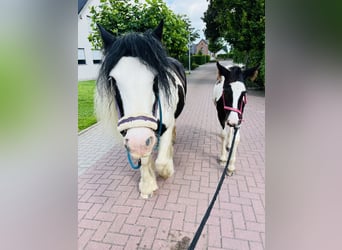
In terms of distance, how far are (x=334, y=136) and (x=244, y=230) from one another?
Result: 193 centimetres

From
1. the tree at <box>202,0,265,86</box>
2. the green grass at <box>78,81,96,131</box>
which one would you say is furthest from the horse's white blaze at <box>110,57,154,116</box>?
the tree at <box>202,0,265,86</box>

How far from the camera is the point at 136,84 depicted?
5.63ft

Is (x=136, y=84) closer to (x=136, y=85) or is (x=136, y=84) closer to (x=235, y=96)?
(x=136, y=85)

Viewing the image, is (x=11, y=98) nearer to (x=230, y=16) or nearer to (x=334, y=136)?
(x=334, y=136)

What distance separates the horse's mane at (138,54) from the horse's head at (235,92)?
1.16 meters

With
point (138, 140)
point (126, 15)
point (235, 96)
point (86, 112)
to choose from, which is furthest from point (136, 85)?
point (86, 112)

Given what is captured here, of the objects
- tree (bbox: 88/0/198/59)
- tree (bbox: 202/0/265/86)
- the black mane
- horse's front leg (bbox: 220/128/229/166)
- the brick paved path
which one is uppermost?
tree (bbox: 202/0/265/86)

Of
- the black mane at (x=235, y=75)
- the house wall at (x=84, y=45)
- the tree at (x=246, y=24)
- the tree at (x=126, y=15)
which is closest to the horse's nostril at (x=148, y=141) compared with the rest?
the house wall at (x=84, y=45)

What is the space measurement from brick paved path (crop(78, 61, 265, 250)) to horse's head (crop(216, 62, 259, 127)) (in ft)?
3.34

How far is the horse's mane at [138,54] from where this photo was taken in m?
1.81

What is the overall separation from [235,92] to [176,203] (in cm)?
157

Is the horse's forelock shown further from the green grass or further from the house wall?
the green grass

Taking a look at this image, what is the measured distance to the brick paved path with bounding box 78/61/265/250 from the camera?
2164mm

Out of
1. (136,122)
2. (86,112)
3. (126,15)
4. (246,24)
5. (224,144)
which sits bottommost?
(224,144)
